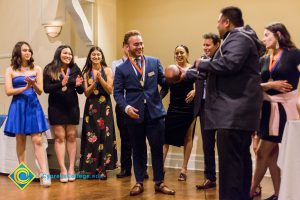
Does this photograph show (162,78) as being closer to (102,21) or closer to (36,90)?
(36,90)

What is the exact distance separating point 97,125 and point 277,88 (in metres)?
2.10

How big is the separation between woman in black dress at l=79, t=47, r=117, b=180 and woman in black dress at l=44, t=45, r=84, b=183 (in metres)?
0.13

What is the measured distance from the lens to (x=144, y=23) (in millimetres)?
5812

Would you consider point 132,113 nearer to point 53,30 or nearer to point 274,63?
point 274,63

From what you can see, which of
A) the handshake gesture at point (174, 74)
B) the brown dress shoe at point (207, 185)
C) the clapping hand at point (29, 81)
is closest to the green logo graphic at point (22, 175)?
the clapping hand at point (29, 81)

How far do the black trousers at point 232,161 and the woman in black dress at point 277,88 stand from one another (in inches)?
25.2

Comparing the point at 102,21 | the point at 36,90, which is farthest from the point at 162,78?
the point at 102,21

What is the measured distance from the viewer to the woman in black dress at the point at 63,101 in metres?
4.60

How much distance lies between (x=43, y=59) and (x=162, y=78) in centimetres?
224

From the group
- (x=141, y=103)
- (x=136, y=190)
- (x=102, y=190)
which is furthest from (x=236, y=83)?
(x=102, y=190)

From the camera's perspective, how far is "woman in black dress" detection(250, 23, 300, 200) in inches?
133

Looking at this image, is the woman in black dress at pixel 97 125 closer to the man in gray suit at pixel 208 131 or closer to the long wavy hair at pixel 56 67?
the long wavy hair at pixel 56 67

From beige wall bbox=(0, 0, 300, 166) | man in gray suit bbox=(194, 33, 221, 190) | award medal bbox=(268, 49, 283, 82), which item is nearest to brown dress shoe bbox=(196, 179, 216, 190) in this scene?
man in gray suit bbox=(194, 33, 221, 190)

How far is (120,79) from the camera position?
12.8 ft
